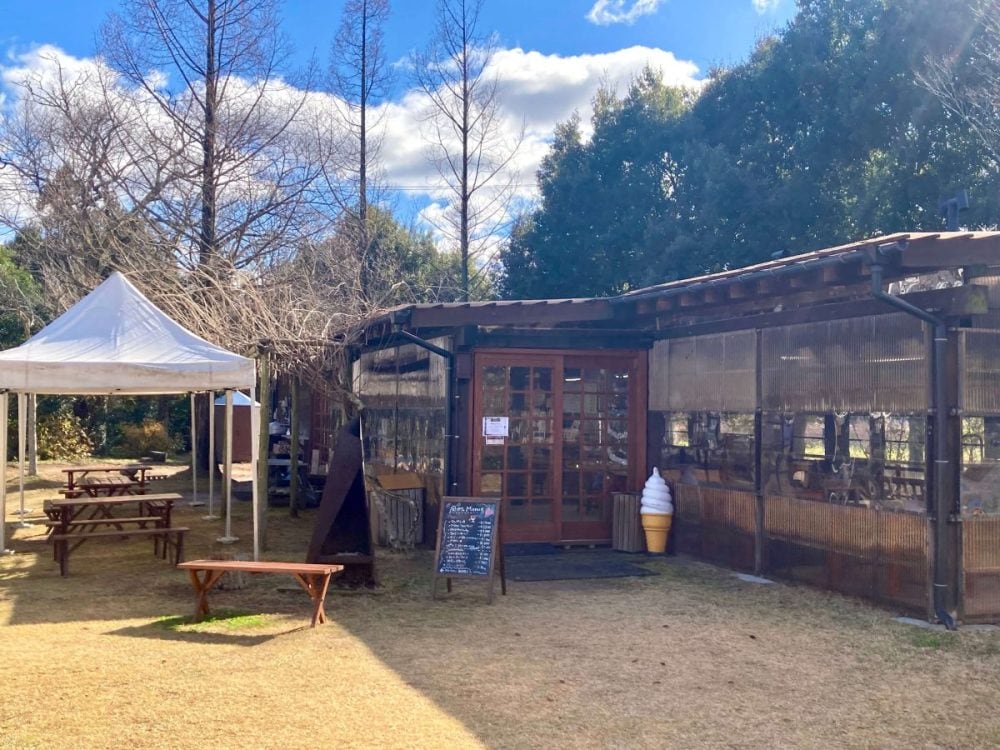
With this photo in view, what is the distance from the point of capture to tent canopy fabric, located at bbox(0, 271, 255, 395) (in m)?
8.62

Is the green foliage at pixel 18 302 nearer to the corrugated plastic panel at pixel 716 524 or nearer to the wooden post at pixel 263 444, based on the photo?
the wooden post at pixel 263 444

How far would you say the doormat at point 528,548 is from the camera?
397 inches

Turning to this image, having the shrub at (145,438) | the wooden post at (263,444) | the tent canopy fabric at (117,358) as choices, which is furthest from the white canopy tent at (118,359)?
the shrub at (145,438)

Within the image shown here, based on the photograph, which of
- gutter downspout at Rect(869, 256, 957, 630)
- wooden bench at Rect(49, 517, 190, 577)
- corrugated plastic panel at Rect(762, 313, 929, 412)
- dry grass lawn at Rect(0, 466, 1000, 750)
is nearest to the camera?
dry grass lawn at Rect(0, 466, 1000, 750)

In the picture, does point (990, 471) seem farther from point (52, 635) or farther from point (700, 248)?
point (700, 248)

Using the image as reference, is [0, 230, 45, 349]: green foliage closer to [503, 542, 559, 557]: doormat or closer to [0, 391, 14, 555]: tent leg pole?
[0, 391, 14, 555]: tent leg pole

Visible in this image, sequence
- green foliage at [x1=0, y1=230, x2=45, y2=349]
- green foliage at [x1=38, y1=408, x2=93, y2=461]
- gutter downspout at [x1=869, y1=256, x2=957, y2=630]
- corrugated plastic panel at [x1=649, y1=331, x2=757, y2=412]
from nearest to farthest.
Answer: gutter downspout at [x1=869, y1=256, x2=957, y2=630] → corrugated plastic panel at [x1=649, y1=331, x2=757, y2=412] → green foliage at [x1=0, y1=230, x2=45, y2=349] → green foliage at [x1=38, y1=408, x2=93, y2=461]

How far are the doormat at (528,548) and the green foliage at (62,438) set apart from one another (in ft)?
52.7

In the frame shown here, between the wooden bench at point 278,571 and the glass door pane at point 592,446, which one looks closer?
the wooden bench at point 278,571

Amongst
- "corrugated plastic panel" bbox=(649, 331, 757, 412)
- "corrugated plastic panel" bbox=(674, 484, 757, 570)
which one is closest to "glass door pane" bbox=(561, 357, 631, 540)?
"corrugated plastic panel" bbox=(649, 331, 757, 412)

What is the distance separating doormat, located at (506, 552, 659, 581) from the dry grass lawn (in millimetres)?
312

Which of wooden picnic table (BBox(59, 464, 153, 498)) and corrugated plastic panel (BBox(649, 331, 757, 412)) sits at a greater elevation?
corrugated plastic panel (BBox(649, 331, 757, 412))

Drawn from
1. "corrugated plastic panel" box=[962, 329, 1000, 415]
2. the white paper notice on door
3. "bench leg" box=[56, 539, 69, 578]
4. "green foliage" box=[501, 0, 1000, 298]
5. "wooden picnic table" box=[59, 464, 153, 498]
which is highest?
"green foliage" box=[501, 0, 1000, 298]

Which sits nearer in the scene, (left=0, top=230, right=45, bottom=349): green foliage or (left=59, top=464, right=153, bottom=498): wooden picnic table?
(left=59, top=464, right=153, bottom=498): wooden picnic table
